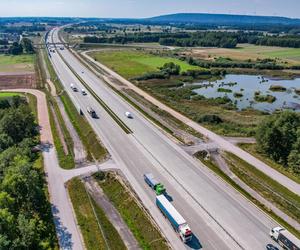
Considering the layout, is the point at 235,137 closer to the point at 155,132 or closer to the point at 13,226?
the point at 155,132

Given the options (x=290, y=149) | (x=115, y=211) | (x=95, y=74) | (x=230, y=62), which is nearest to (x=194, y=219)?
(x=115, y=211)

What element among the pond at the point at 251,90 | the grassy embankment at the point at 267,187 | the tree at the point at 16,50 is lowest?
the pond at the point at 251,90

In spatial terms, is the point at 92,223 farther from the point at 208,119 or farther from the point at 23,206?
the point at 208,119

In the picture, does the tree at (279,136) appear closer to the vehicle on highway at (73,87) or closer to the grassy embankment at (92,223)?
the grassy embankment at (92,223)

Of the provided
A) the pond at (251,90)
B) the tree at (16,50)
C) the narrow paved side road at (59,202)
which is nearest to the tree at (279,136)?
the pond at (251,90)

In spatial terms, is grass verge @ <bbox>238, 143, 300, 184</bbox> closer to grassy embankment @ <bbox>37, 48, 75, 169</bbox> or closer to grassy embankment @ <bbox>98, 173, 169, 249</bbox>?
grassy embankment @ <bbox>98, 173, 169, 249</bbox>
